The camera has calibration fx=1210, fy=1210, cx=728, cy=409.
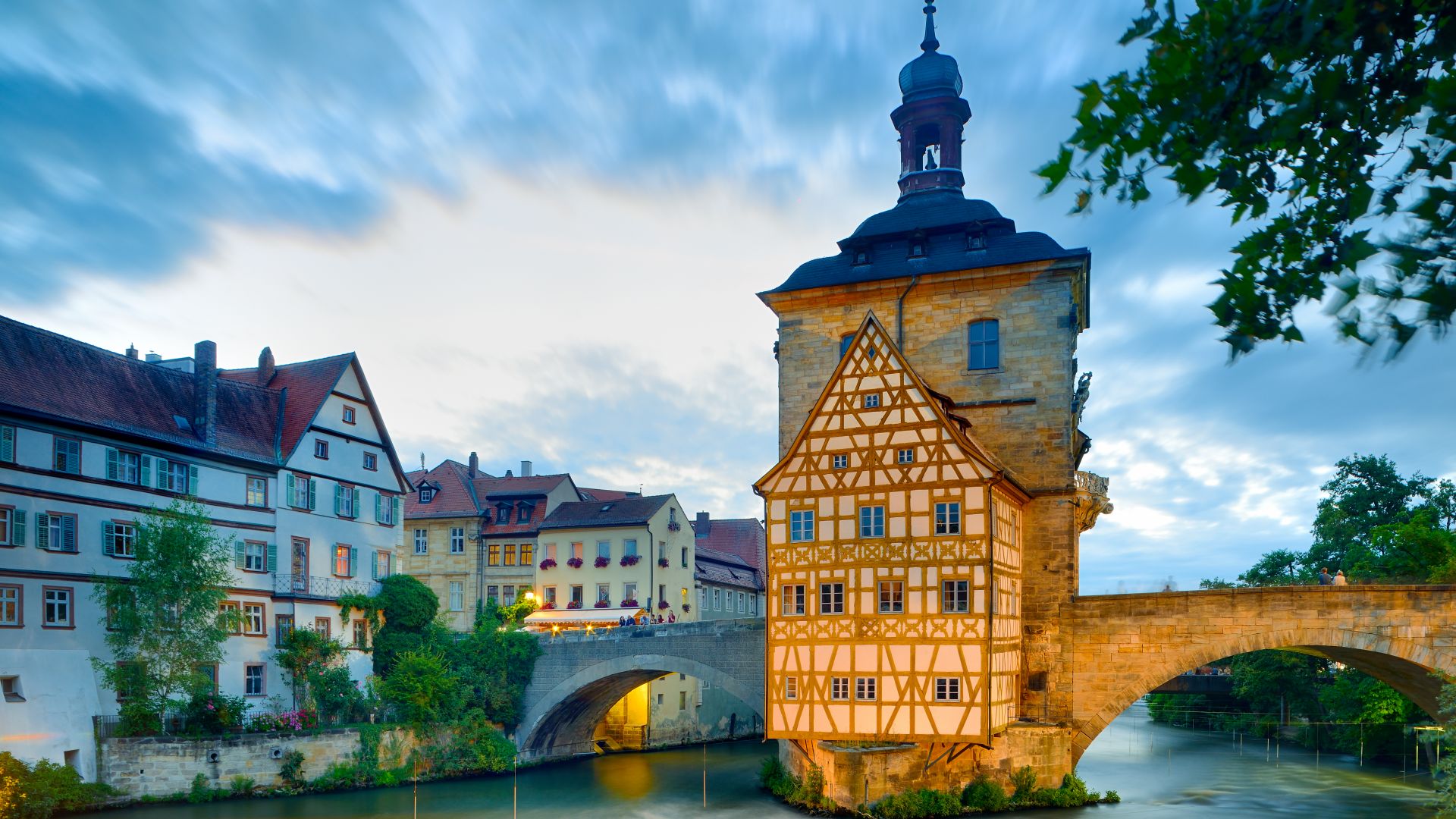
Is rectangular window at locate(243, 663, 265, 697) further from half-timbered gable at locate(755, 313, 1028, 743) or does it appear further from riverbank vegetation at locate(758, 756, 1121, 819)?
riverbank vegetation at locate(758, 756, 1121, 819)

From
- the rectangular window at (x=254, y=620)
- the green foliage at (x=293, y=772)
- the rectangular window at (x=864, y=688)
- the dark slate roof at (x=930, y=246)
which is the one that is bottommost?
the green foliage at (x=293, y=772)

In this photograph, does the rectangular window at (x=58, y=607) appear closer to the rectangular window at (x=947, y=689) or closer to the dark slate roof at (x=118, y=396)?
the dark slate roof at (x=118, y=396)

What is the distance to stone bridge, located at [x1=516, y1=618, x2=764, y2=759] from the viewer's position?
110 ft

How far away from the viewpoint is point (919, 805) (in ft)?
82.6

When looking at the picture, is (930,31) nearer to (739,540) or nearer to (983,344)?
(983,344)

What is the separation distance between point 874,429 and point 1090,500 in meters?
7.47

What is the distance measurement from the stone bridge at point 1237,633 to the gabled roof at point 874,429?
Answer: 158 inches

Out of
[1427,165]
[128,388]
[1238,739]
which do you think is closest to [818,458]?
[128,388]

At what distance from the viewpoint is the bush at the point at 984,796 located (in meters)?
25.7

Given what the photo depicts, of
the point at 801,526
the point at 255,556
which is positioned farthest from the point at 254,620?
the point at 801,526

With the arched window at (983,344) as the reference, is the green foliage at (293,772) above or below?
below

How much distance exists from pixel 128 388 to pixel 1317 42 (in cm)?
3223

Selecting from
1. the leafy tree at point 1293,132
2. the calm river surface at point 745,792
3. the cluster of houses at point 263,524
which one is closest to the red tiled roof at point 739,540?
the cluster of houses at point 263,524

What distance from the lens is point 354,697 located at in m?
33.6
